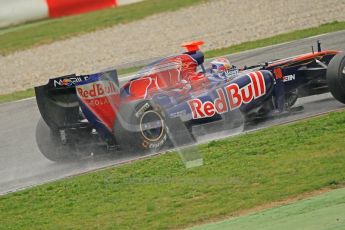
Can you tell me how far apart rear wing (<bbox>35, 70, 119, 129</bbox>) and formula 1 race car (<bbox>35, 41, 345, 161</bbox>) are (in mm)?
13

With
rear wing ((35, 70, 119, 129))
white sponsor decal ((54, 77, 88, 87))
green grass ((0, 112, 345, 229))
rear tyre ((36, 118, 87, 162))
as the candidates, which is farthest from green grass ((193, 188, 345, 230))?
rear tyre ((36, 118, 87, 162))

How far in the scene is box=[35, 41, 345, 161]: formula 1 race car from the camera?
11.5 m

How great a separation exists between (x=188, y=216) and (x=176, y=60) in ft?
13.0

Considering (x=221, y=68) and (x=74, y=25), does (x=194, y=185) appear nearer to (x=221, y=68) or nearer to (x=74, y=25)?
(x=221, y=68)

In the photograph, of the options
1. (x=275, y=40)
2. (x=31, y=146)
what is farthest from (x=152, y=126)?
(x=275, y=40)

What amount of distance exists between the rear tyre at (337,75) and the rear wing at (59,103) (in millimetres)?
2845

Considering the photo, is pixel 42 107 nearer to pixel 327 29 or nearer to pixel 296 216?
pixel 296 216

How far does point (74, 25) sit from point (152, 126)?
1297 centimetres

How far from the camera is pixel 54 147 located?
1201 cm

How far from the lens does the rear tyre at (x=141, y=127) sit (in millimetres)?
11445

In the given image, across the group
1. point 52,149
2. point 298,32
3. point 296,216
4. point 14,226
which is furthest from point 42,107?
point 298,32

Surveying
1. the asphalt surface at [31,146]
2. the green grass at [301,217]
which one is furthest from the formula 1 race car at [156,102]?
the green grass at [301,217]

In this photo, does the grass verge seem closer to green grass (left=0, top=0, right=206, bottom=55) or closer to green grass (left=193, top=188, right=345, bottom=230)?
green grass (left=0, top=0, right=206, bottom=55)

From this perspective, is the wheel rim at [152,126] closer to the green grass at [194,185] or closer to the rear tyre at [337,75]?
the green grass at [194,185]
